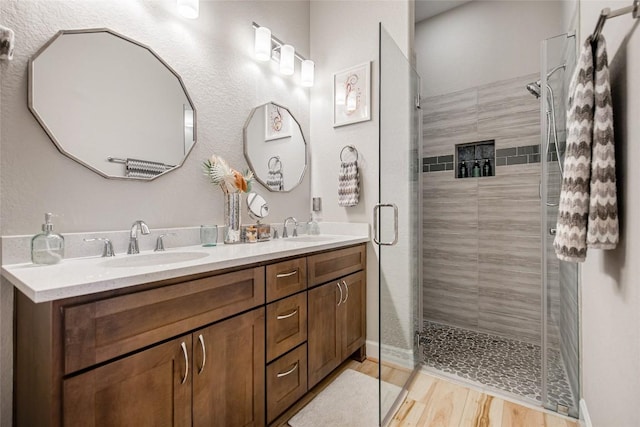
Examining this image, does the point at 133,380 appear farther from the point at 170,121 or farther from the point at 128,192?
the point at 170,121

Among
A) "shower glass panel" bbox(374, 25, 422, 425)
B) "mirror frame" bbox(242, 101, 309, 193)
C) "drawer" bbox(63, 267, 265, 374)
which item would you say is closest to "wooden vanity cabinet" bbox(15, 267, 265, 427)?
"drawer" bbox(63, 267, 265, 374)

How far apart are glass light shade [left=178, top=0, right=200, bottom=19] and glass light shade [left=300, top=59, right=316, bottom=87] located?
1006 millimetres

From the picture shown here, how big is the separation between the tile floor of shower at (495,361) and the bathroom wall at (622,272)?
1.50 feet

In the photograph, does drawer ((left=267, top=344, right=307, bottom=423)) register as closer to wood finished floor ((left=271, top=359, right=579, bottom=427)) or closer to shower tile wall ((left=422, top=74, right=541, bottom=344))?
wood finished floor ((left=271, top=359, right=579, bottom=427))

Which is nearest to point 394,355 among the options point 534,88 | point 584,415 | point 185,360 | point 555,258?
point 584,415

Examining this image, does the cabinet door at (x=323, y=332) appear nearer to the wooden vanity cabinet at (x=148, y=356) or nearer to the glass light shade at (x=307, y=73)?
the wooden vanity cabinet at (x=148, y=356)

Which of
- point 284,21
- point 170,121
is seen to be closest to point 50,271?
point 170,121

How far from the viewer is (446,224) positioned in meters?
2.79

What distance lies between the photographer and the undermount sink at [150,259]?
1269 millimetres

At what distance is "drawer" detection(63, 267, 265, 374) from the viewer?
80cm

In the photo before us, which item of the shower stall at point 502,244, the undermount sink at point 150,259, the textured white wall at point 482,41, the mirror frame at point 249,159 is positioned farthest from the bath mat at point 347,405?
the textured white wall at point 482,41

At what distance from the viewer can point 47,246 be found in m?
1.12

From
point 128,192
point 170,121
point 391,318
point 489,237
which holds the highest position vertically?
point 170,121

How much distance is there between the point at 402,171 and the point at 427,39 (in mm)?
1935
